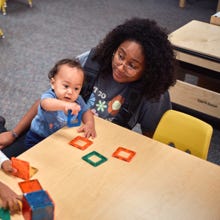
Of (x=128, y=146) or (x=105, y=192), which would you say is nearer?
(x=105, y=192)

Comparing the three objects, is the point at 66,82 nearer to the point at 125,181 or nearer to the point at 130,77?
the point at 130,77

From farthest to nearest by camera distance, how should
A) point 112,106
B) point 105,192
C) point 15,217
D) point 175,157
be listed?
point 112,106 < point 175,157 < point 105,192 < point 15,217

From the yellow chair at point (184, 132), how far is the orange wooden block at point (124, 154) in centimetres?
27

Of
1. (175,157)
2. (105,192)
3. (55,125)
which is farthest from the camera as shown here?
(55,125)

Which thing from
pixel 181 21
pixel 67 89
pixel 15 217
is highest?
pixel 67 89

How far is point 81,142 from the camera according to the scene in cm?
130

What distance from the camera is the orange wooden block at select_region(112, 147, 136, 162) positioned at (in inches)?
48.9

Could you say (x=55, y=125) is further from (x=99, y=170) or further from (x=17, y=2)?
(x=17, y=2)

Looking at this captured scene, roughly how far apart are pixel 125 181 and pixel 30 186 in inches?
11.1

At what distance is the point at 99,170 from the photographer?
1.18m

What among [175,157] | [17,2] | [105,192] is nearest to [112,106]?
[175,157]

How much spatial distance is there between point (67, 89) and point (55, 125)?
0.50 feet

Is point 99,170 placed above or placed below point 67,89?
below

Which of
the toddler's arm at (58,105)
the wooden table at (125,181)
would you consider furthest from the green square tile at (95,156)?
the toddler's arm at (58,105)
